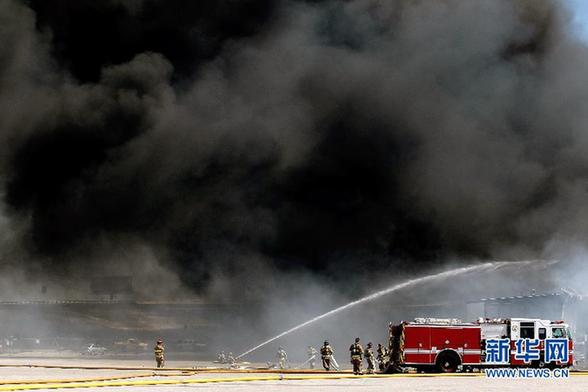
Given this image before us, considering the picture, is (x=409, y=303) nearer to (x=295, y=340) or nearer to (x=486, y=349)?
(x=295, y=340)

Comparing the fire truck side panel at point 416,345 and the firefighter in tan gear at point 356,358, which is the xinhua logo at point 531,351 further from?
the firefighter in tan gear at point 356,358

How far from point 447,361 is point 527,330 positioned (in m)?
4.53

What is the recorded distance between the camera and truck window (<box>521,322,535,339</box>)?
42.6 m

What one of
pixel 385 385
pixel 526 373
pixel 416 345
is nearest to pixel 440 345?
pixel 416 345

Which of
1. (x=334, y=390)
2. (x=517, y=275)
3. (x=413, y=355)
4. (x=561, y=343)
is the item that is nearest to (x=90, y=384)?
(x=334, y=390)

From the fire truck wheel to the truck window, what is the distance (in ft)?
12.3

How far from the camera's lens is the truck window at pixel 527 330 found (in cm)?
4260

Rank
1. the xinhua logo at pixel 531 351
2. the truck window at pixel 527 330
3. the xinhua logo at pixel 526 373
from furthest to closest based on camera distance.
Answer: the truck window at pixel 527 330
the xinhua logo at pixel 531 351
the xinhua logo at pixel 526 373

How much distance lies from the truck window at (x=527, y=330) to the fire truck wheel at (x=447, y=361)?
375 cm

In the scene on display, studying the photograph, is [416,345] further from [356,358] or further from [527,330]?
[527,330]

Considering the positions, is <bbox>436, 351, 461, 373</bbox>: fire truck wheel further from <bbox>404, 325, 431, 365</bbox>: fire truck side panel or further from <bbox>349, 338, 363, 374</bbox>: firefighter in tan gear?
<bbox>349, 338, 363, 374</bbox>: firefighter in tan gear

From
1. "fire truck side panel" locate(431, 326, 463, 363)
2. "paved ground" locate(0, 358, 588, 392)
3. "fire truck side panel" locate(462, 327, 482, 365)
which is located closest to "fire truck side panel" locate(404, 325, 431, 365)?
"fire truck side panel" locate(431, 326, 463, 363)

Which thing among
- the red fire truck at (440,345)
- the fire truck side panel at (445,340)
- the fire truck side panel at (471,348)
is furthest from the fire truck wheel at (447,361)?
the fire truck side panel at (471,348)

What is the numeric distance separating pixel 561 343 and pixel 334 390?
651 inches
